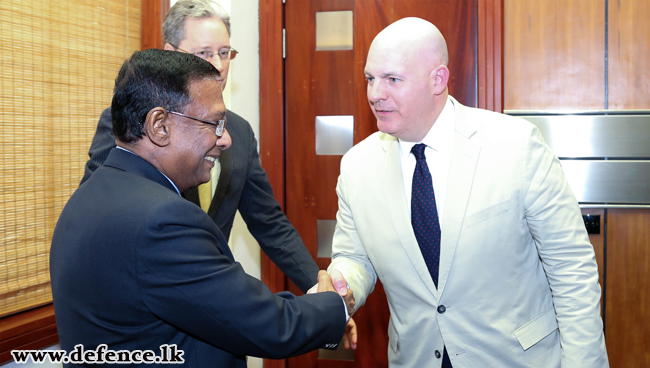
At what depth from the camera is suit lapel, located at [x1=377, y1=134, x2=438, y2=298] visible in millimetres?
1530

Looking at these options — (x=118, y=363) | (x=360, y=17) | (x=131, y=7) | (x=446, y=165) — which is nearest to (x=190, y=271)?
(x=118, y=363)

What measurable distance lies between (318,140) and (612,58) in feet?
5.51

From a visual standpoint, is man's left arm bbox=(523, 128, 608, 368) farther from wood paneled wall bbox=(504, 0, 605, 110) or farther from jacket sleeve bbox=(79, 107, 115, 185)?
wood paneled wall bbox=(504, 0, 605, 110)

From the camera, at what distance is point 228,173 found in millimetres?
1885

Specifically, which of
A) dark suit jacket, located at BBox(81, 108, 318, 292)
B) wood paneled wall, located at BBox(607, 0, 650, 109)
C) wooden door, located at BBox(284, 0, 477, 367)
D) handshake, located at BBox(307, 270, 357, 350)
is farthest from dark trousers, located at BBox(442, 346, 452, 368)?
wood paneled wall, located at BBox(607, 0, 650, 109)

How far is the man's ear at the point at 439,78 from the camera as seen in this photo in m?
1.60

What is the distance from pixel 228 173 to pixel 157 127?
732 mm

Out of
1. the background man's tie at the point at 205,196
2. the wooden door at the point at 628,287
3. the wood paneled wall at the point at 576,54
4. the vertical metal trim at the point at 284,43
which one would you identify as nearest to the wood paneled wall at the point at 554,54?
the wood paneled wall at the point at 576,54

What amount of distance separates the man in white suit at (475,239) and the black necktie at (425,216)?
0.07 ft

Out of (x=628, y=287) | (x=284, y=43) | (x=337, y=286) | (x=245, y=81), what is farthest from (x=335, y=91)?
(x=628, y=287)

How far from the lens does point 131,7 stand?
262 centimetres

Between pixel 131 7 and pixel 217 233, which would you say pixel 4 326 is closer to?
pixel 217 233

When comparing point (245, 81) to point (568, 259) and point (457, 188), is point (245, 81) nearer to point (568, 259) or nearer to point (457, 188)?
point (457, 188)

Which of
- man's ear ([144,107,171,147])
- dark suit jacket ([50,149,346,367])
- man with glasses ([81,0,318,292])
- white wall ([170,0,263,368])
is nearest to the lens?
dark suit jacket ([50,149,346,367])
